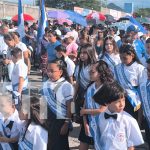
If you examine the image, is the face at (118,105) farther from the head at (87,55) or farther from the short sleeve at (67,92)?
the head at (87,55)

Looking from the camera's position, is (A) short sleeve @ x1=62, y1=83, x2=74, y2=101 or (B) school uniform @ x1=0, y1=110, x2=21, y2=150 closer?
(B) school uniform @ x1=0, y1=110, x2=21, y2=150

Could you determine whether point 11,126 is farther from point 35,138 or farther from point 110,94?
point 110,94

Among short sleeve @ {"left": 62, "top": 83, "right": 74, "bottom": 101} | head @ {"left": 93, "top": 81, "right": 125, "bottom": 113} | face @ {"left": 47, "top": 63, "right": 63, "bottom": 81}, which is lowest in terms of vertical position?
short sleeve @ {"left": 62, "top": 83, "right": 74, "bottom": 101}

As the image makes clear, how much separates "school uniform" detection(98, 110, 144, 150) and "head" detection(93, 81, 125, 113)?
0.23 feet

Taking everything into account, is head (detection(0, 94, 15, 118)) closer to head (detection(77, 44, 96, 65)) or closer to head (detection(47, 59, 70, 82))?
head (detection(47, 59, 70, 82))

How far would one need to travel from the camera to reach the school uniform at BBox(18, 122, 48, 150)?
3322 mm

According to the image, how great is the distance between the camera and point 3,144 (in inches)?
151

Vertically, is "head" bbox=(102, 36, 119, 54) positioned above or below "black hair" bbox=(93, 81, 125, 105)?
above

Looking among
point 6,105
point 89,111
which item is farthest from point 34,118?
point 89,111

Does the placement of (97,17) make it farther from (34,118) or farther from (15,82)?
(34,118)

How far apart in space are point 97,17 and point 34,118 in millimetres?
23065

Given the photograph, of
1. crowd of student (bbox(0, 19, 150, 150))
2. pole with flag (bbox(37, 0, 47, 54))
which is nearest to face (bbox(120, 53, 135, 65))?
crowd of student (bbox(0, 19, 150, 150))

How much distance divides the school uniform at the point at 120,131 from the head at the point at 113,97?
0.07 metres

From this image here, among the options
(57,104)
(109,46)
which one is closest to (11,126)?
(57,104)
